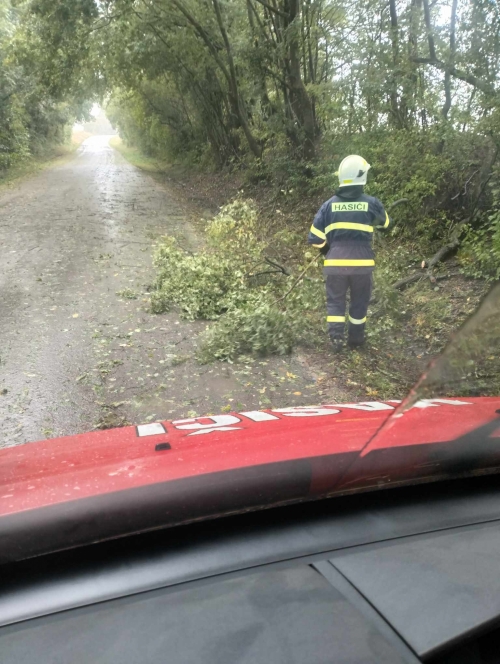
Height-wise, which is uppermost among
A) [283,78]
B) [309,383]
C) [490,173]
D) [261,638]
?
[283,78]

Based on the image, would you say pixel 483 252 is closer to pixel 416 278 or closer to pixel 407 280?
pixel 416 278

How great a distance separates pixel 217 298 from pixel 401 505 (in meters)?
5.89

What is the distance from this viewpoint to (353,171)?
212 inches

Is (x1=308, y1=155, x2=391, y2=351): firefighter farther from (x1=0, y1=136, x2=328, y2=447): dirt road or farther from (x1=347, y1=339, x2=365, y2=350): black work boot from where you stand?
(x1=0, y1=136, x2=328, y2=447): dirt road

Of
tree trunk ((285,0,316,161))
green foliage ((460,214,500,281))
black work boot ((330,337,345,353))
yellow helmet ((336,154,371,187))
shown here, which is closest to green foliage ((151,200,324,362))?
black work boot ((330,337,345,353))

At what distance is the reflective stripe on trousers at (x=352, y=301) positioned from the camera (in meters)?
5.74

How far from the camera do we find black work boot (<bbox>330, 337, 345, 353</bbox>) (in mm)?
5957

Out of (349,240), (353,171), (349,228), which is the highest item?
(353,171)

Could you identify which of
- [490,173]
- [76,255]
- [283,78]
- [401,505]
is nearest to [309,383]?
[401,505]

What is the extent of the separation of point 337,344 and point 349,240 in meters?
1.16

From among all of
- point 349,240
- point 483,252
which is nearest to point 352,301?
point 349,240

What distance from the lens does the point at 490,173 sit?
26.6 feet

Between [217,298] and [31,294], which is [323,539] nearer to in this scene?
[217,298]

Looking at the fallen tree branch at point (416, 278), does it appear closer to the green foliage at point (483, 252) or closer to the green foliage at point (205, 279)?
the green foliage at point (483, 252)
